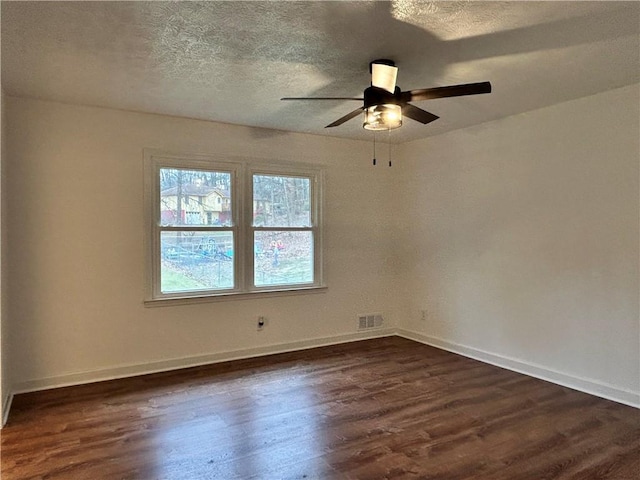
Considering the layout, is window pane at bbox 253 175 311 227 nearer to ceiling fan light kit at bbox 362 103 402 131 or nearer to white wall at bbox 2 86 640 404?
white wall at bbox 2 86 640 404

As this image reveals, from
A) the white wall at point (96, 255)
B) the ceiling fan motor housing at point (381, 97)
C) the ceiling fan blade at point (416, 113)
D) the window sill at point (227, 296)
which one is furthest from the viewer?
the window sill at point (227, 296)

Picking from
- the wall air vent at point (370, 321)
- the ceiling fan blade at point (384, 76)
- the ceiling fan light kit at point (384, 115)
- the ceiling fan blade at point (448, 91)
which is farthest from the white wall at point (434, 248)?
the ceiling fan blade at point (384, 76)

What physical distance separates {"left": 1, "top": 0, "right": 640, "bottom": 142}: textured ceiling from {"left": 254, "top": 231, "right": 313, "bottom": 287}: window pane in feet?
5.14

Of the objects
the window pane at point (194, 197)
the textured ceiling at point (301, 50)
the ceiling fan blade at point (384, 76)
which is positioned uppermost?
the textured ceiling at point (301, 50)

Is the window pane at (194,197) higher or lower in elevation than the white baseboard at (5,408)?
higher

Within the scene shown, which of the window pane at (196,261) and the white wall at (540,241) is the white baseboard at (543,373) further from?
the window pane at (196,261)

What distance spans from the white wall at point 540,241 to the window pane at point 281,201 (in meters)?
1.45

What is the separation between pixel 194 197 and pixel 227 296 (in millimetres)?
1092

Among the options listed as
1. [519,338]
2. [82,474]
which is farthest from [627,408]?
[82,474]

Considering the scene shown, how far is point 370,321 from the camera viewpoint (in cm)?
548

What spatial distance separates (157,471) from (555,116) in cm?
415

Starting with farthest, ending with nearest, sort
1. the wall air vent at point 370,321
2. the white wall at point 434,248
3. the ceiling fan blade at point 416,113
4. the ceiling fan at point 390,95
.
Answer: the wall air vent at point 370,321 → the white wall at point 434,248 → the ceiling fan blade at point 416,113 → the ceiling fan at point 390,95

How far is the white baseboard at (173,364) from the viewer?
3734 millimetres

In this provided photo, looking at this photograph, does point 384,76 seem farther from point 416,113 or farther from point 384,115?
point 416,113
